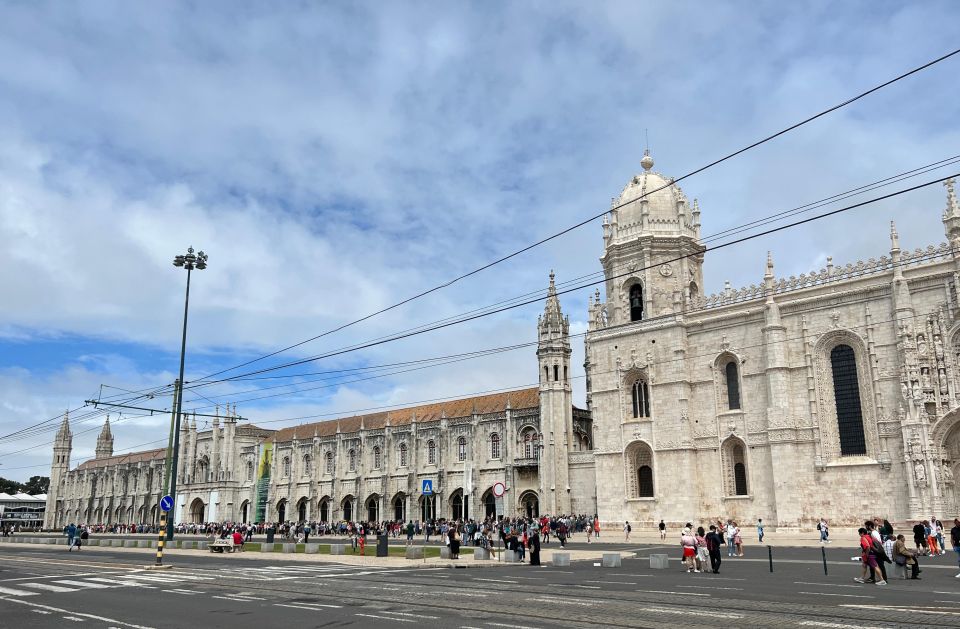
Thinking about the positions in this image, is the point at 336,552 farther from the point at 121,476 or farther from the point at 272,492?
the point at 121,476

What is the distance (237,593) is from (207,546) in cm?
2524

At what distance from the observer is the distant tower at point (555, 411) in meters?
51.0

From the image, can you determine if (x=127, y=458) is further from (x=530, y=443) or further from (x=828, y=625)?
(x=828, y=625)

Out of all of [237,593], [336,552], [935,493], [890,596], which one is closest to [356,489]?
[336,552]

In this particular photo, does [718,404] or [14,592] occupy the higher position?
[718,404]

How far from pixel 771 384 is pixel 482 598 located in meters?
28.7

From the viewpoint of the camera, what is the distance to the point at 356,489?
67.3 m

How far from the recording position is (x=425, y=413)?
225ft

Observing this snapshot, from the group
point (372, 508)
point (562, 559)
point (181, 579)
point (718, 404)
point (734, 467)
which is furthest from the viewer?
point (372, 508)

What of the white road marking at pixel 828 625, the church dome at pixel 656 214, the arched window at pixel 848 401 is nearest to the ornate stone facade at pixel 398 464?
the church dome at pixel 656 214

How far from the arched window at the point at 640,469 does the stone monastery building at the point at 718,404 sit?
12 cm

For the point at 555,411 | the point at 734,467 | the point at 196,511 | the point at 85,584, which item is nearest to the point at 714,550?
the point at 85,584

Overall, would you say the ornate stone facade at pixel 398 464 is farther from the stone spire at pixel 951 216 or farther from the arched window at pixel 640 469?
the stone spire at pixel 951 216

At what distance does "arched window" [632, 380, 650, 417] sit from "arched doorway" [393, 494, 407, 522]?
88.9 feet
